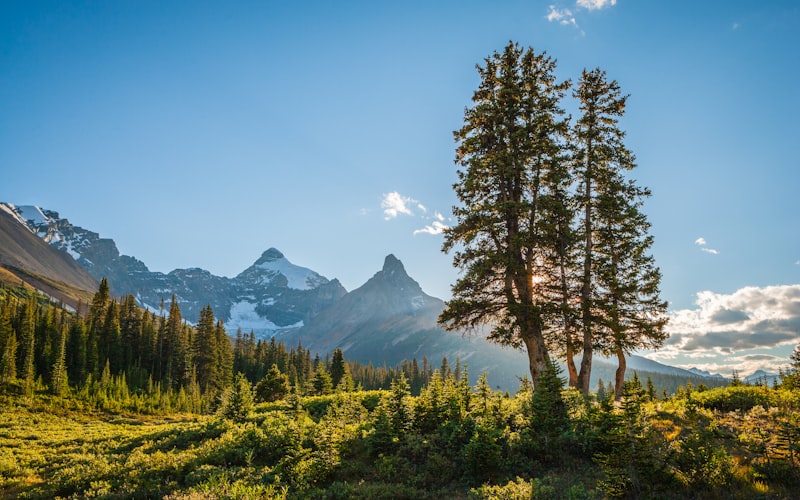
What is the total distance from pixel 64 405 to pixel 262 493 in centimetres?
5884

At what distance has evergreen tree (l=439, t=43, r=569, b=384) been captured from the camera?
18.7 metres

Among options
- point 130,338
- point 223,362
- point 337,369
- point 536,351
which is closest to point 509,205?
point 536,351

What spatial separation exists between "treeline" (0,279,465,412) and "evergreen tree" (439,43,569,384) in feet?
111

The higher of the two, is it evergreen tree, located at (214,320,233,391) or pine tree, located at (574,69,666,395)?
pine tree, located at (574,69,666,395)

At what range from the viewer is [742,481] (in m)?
8.51

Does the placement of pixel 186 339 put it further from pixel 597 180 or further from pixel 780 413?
pixel 780 413

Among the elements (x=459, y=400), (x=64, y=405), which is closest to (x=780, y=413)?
(x=459, y=400)

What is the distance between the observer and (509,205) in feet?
61.4

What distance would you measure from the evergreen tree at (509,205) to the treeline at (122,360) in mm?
33958

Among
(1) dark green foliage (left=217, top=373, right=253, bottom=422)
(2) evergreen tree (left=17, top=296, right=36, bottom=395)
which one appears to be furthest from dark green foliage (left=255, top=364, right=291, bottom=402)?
(2) evergreen tree (left=17, top=296, right=36, bottom=395)

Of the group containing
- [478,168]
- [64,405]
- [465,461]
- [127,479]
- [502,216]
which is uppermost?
[478,168]

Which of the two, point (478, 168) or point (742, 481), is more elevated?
point (478, 168)

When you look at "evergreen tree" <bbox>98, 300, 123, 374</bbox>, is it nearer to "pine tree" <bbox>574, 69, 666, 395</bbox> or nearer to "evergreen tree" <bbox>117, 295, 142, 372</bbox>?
"evergreen tree" <bbox>117, 295, 142, 372</bbox>

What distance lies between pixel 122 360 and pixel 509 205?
83.8 m
